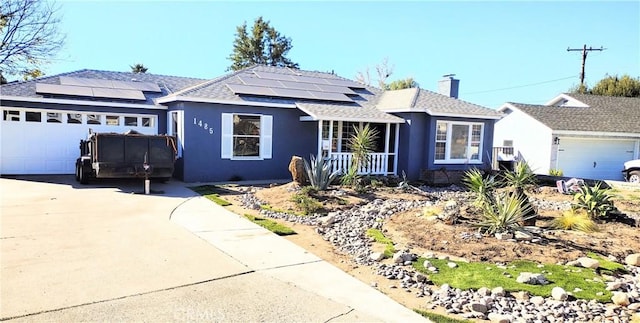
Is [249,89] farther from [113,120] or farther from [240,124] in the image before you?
[113,120]

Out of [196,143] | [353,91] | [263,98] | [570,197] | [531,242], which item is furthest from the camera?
[353,91]

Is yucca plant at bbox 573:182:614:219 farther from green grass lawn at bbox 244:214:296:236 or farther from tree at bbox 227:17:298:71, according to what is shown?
tree at bbox 227:17:298:71

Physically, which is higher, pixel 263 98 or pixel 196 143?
pixel 263 98

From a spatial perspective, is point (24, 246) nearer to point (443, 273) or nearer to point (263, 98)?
point (443, 273)

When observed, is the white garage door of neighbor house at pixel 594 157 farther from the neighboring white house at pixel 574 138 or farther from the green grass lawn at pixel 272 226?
the green grass lawn at pixel 272 226

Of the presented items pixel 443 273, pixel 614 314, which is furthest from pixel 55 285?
pixel 614 314

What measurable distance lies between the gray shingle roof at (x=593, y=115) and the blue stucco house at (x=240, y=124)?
740cm

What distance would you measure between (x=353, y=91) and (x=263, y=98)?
535 centimetres

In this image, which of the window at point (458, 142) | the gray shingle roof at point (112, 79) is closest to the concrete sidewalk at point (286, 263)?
the gray shingle roof at point (112, 79)

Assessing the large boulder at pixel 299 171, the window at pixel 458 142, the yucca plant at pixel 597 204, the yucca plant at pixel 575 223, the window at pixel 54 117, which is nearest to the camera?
the yucca plant at pixel 575 223

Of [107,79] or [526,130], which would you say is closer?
[107,79]

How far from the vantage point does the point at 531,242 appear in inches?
284

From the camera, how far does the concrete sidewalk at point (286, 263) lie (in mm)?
4699

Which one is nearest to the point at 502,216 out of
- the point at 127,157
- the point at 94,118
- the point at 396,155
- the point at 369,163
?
the point at 369,163
